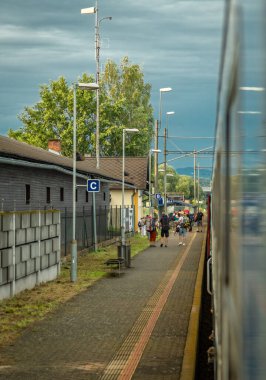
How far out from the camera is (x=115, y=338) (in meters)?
12.8

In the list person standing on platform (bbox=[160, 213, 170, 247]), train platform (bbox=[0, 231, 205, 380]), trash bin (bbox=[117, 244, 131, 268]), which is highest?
person standing on platform (bbox=[160, 213, 170, 247])

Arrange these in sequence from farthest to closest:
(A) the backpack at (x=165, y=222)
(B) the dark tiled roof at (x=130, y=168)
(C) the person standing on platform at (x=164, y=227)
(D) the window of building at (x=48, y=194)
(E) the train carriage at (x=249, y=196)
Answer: (B) the dark tiled roof at (x=130, y=168) → (C) the person standing on platform at (x=164, y=227) → (A) the backpack at (x=165, y=222) → (D) the window of building at (x=48, y=194) → (E) the train carriage at (x=249, y=196)

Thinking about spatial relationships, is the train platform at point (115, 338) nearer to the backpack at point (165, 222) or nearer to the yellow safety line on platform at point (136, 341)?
the yellow safety line on platform at point (136, 341)

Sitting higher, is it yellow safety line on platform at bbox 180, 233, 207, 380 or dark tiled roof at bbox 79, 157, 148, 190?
dark tiled roof at bbox 79, 157, 148, 190

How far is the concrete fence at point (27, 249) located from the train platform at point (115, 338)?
Answer: 1.44 m

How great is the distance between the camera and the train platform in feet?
33.9

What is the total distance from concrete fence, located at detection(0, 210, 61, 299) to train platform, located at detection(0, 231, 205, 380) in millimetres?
1444

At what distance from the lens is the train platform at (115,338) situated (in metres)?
10.3

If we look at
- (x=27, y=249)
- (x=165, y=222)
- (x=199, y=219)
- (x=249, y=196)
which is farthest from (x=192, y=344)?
(x=199, y=219)

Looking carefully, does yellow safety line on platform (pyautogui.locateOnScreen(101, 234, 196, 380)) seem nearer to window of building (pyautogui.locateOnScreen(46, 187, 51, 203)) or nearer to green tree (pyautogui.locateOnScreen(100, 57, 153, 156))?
window of building (pyautogui.locateOnScreen(46, 187, 51, 203))

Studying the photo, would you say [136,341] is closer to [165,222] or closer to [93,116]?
[165,222]

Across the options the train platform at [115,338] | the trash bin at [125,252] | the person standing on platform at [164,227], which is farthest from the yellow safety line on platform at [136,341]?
the person standing on platform at [164,227]

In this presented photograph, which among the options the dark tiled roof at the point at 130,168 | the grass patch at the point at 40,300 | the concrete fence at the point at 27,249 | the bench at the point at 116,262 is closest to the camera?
the grass patch at the point at 40,300

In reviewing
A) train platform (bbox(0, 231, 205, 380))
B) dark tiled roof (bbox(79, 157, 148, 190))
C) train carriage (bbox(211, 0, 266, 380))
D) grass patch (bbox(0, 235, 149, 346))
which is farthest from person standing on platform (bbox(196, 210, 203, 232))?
train carriage (bbox(211, 0, 266, 380))
